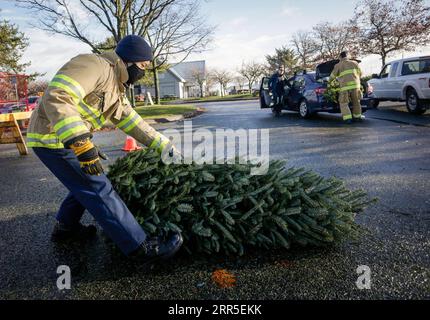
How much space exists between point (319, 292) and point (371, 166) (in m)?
3.79

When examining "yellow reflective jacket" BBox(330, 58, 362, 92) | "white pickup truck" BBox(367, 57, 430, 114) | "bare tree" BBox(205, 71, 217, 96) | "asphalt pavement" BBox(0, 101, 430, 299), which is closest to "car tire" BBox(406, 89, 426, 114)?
"white pickup truck" BBox(367, 57, 430, 114)

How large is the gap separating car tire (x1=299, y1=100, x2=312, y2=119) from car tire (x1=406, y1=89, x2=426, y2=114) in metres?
3.53

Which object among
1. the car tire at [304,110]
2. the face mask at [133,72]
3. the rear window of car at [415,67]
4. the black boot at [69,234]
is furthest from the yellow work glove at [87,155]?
the rear window of car at [415,67]

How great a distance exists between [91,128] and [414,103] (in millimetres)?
12176

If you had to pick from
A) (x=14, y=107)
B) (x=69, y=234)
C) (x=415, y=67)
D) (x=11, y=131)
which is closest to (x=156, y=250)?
(x=69, y=234)

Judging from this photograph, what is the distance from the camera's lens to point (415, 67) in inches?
471

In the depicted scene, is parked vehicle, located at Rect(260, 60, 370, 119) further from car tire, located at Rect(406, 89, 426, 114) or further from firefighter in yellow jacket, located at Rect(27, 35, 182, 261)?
firefighter in yellow jacket, located at Rect(27, 35, 182, 261)

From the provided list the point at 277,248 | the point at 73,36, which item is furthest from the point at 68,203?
the point at 73,36

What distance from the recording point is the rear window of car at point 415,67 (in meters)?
11.5

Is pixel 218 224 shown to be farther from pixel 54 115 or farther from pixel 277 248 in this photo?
pixel 54 115

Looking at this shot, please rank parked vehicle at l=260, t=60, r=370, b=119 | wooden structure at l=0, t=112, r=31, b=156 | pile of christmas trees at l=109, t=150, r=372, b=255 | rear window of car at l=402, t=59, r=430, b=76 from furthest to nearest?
rear window of car at l=402, t=59, r=430, b=76 → parked vehicle at l=260, t=60, r=370, b=119 → wooden structure at l=0, t=112, r=31, b=156 → pile of christmas trees at l=109, t=150, r=372, b=255

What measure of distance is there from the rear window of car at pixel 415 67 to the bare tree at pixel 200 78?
60.3 metres

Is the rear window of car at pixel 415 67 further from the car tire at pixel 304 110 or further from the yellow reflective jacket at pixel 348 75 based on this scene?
the car tire at pixel 304 110

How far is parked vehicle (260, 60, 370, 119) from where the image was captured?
11336 mm
